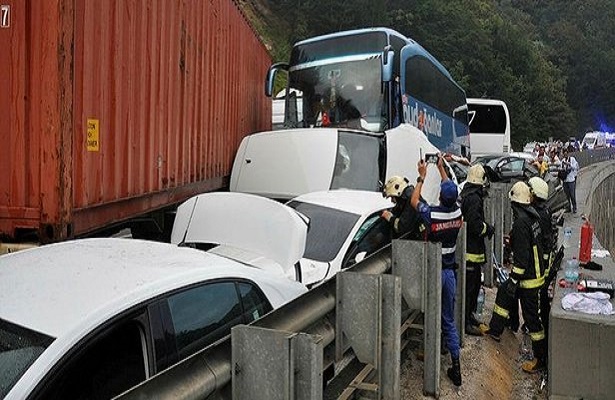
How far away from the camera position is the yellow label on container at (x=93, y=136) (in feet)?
16.2

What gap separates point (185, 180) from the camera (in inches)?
292

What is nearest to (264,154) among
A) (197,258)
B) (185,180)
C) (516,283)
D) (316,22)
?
(185,180)

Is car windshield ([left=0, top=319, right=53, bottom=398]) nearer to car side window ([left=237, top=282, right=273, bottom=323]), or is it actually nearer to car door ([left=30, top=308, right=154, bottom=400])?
car door ([left=30, top=308, right=154, bottom=400])

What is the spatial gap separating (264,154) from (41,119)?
15.8 feet

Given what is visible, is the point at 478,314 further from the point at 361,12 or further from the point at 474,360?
the point at 361,12

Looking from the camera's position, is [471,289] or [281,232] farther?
[471,289]

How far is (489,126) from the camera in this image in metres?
26.4

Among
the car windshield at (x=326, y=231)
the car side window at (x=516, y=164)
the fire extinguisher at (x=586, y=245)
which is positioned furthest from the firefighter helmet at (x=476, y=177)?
the car side window at (x=516, y=164)

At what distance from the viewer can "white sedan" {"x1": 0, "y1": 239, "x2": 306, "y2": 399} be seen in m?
2.31

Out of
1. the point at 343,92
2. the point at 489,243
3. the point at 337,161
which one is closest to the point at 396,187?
the point at 337,161

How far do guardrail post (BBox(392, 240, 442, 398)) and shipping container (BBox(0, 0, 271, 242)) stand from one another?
2.45m

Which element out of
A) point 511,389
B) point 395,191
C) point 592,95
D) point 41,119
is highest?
point 592,95

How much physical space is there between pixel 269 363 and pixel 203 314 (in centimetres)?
78

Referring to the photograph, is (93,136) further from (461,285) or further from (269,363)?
(461,285)
